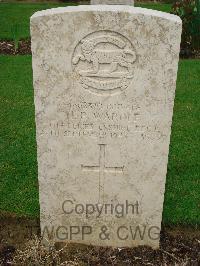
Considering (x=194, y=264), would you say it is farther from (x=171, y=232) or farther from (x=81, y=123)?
(x=81, y=123)

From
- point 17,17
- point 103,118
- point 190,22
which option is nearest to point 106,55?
point 103,118

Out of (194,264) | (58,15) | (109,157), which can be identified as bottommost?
(194,264)

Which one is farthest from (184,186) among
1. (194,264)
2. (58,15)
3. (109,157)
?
(58,15)

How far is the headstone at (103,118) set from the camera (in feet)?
10.6

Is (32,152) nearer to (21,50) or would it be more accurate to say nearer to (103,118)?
(103,118)

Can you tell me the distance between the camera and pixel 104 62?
335cm

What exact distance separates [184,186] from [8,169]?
1.90m

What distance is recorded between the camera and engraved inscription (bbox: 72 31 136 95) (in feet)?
10.7

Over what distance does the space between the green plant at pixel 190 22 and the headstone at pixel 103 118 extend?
6901mm

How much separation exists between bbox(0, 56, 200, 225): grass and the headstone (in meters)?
0.66

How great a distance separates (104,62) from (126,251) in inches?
63.3

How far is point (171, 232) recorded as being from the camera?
421cm

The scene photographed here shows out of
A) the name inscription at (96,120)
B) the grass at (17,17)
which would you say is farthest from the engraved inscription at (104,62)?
the grass at (17,17)

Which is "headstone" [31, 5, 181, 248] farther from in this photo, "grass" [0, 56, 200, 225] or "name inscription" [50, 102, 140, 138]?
"grass" [0, 56, 200, 225]
